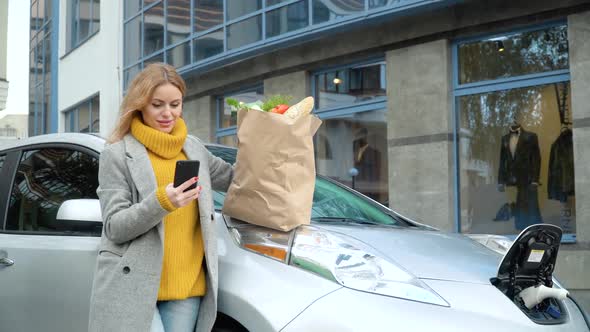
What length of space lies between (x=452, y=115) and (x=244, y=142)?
6.60 metres

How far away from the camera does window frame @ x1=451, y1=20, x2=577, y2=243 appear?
322 inches

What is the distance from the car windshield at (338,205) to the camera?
11.4 ft

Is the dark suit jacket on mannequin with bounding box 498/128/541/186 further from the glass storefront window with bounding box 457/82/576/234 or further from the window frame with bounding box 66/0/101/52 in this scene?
the window frame with bounding box 66/0/101/52

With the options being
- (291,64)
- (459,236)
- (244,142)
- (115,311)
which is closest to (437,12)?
(291,64)

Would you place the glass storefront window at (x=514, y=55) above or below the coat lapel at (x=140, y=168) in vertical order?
above

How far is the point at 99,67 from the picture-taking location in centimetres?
1747

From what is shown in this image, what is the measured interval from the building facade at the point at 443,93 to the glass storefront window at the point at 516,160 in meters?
0.01

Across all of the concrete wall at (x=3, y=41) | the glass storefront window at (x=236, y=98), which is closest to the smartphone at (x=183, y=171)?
the glass storefront window at (x=236, y=98)

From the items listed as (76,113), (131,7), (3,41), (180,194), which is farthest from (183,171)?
(3,41)

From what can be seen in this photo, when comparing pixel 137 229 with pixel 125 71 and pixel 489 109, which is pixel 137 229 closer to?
pixel 489 109

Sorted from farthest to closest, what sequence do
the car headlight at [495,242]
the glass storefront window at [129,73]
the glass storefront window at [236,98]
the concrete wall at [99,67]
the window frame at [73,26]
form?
the window frame at [73,26], the concrete wall at [99,67], the glass storefront window at [129,73], the glass storefront window at [236,98], the car headlight at [495,242]

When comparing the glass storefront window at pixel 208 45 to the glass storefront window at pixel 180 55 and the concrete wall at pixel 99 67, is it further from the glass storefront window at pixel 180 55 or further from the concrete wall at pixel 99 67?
the concrete wall at pixel 99 67

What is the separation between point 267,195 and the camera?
280 cm

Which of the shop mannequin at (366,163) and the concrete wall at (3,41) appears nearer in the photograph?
the shop mannequin at (366,163)
